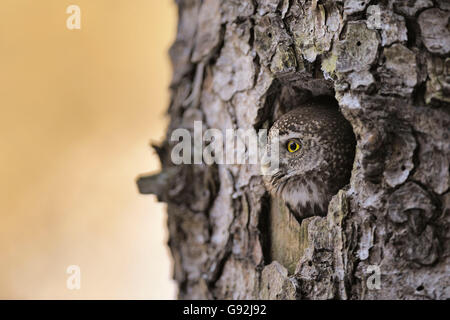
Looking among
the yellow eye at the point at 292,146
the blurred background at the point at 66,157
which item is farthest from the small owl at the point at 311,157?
the blurred background at the point at 66,157

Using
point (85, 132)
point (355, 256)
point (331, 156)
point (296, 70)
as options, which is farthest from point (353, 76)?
point (85, 132)

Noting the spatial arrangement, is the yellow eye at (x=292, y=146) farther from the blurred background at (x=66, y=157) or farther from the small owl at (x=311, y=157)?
the blurred background at (x=66, y=157)

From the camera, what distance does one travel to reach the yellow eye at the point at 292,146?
1.70 m

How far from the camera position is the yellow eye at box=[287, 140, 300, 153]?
5.58ft

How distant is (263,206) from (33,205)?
1784 mm

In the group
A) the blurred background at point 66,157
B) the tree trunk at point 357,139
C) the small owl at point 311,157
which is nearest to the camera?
the tree trunk at point 357,139

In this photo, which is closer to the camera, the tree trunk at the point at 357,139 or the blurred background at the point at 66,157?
the tree trunk at the point at 357,139

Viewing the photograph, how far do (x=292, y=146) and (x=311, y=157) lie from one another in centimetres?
7

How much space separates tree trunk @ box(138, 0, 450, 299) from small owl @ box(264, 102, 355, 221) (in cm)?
5

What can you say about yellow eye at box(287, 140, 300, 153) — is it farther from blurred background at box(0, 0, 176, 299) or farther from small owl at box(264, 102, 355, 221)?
blurred background at box(0, 0, 176, 299)

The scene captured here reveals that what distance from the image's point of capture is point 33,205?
3109 mm

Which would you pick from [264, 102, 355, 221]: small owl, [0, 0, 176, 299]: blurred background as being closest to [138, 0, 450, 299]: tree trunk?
[264, 102, 355, 221]: small owl

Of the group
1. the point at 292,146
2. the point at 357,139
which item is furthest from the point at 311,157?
the point at 357,139

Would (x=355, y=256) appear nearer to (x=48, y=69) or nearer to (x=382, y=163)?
(x=382, y=163)
